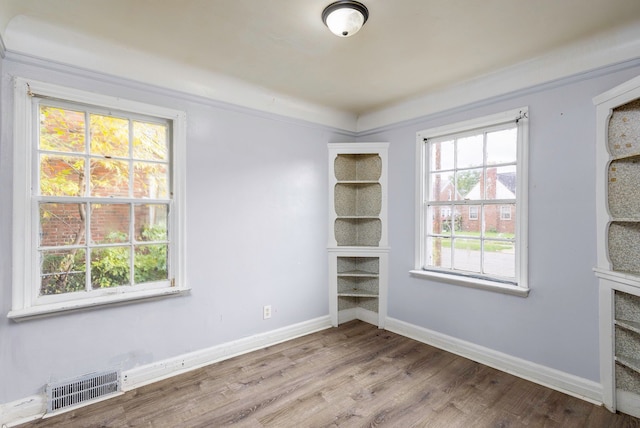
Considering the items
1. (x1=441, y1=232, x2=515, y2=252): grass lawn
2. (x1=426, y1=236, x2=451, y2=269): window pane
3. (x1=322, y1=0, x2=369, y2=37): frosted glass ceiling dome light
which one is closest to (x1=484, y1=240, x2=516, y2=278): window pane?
(x1=441, y1=232, x2=515, y2=252): grass lawn

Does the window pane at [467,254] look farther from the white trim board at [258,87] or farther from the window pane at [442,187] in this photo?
the white trim board at [258,87]

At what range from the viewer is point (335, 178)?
3.70 m

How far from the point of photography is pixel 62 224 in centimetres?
218

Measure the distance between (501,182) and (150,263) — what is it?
9.96ft

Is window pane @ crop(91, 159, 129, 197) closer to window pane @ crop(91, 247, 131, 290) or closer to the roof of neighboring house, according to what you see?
window pane @ crop(91, 247, 131, 290)

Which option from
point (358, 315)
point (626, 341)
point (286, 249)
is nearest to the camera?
point (626, 341)

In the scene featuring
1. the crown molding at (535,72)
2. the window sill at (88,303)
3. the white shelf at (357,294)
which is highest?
the crown molding at (535,72)

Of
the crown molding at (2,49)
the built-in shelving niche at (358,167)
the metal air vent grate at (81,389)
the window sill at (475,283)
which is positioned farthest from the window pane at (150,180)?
the window sill at (475,283)

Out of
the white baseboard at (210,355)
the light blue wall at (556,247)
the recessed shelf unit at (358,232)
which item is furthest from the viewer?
the recessed shelf unit at (358,232)

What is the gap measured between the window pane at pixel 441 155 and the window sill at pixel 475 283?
107 cm

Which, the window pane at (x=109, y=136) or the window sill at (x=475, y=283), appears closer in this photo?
the window pane at (x=109, y=136)

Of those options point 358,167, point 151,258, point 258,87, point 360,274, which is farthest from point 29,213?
point 358,167

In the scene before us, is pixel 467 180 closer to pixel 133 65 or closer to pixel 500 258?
pixel 500 258

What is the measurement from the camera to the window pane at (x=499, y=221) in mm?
2676
